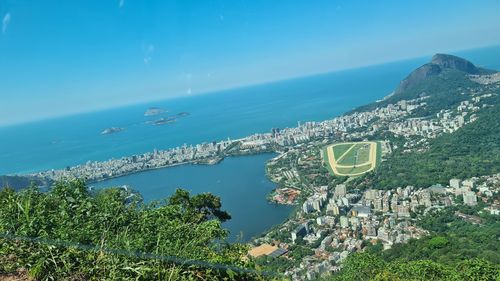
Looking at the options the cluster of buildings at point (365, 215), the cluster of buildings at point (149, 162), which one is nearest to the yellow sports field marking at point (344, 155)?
the cluster of buildings at point (365, 215)

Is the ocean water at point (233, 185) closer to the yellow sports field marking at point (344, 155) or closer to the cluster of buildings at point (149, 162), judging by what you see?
the cluster of buildings at point (149, 162)

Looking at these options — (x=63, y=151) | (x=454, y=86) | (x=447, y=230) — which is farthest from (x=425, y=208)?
(x=63, y=151)

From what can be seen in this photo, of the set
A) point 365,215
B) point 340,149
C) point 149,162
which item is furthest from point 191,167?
point 365,215

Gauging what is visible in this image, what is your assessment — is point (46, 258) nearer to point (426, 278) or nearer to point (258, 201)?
point (426, 278)

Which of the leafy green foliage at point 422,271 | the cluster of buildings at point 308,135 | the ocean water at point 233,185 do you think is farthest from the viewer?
the cluster of buildings at point 308,135

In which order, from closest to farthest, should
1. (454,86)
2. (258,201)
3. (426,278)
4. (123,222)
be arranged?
(123,222)
(426,278)
(258,201)
(454,86)

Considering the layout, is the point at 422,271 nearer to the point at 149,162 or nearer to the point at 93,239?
the point at 93,239

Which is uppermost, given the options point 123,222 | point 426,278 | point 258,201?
point 123,222

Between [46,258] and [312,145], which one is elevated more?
[46,258]
